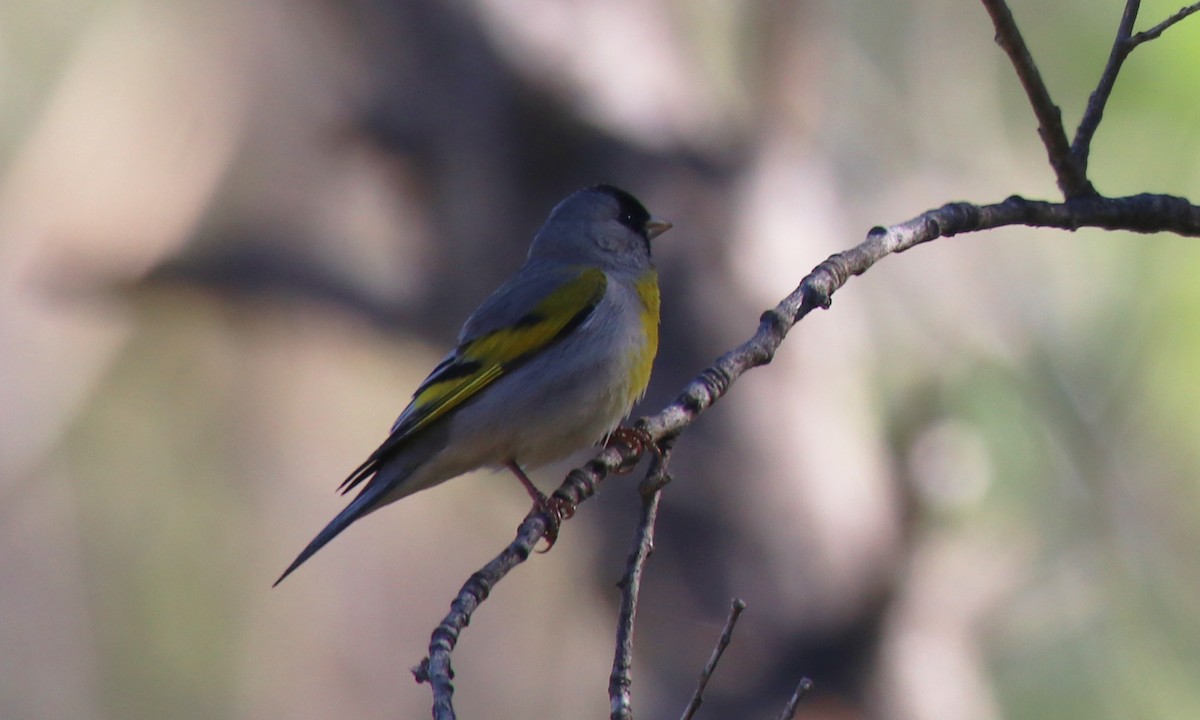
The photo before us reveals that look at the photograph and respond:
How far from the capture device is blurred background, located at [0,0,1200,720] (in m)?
4.88

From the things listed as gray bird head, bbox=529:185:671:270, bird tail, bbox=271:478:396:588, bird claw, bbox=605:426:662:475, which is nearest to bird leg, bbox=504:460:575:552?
bird claw, bbox=605:426:662:475

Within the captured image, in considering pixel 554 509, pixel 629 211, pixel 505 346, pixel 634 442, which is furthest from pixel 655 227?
pixel 554 509

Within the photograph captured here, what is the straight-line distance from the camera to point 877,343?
19.9 feet

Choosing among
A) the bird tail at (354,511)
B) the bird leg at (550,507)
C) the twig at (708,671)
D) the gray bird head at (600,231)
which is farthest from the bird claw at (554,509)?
the gray bird head at (600,231)

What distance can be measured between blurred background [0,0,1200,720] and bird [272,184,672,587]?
2154 millimetres

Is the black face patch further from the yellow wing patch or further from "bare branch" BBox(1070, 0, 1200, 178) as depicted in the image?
"bare branch" BBox(1070, 0, 1200, 178)

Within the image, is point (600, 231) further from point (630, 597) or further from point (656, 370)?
point (656, 370)

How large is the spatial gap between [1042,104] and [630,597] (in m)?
1.34

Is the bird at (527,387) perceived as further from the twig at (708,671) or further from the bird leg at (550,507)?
the twig at (708,671)

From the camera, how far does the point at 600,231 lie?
362 cm

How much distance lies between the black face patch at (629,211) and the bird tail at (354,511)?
131 cm

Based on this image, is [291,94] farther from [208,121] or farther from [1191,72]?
[1191,72]

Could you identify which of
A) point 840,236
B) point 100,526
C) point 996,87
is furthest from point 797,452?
point 100,526

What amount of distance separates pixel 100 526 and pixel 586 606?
2.15m
